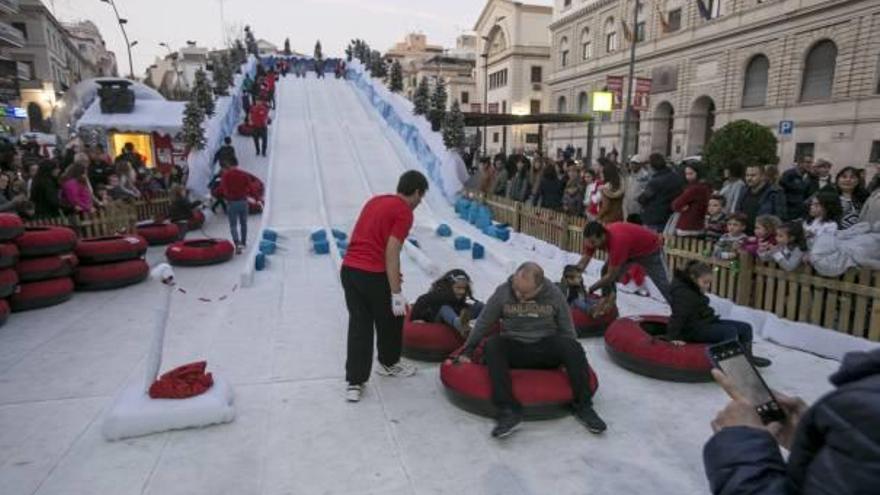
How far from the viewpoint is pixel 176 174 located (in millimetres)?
14211

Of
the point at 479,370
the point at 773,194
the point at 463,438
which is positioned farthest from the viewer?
the point at 773,194

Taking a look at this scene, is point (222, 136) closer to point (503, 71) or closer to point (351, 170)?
point (351, 170)

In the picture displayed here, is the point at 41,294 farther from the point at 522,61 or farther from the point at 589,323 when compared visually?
the point at 522,61

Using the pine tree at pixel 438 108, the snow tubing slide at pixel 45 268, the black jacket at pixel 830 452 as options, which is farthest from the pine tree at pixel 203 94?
the black jacket at pixel 830 452

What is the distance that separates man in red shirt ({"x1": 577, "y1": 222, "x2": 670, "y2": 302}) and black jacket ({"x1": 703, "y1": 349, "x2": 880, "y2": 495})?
4.42 meters

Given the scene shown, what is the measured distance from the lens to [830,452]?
1144 millimetres

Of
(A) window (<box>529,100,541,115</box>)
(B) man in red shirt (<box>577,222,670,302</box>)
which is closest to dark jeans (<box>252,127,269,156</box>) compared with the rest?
(B) man in red shirt (<box>577,222,670,302</box>)

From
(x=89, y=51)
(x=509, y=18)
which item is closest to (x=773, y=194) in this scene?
(x=509, y=18)

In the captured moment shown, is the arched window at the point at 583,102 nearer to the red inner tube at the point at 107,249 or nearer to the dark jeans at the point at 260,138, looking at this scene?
the dark jeans at the point at 260,138

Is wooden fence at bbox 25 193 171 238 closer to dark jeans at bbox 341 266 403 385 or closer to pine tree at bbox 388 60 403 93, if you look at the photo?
dark jeans at bbox 341 266 403 385

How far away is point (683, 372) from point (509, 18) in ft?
198

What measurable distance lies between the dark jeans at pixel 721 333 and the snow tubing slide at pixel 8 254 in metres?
7.79

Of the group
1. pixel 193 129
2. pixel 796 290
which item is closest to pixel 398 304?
pixel 796 290

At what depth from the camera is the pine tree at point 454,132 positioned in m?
16.8
